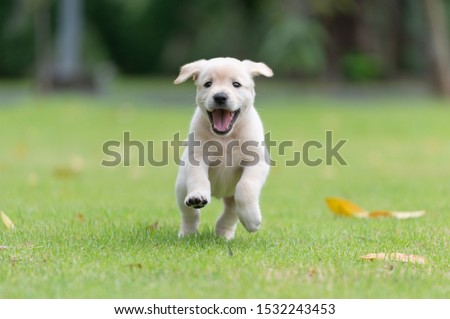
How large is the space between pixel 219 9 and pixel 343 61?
572 centimetres

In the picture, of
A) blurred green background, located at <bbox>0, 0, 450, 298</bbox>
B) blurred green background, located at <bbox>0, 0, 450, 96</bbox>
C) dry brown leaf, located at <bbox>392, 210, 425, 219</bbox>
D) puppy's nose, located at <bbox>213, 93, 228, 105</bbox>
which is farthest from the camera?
blurred green background, located at <bbox>0, 0, 450, 96</bbox>

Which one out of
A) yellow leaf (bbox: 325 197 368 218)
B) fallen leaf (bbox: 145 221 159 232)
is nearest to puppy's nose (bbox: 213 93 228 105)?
fallen leaf (bbox: 145 221 159 232)

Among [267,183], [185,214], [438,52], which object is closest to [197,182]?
[185,214]

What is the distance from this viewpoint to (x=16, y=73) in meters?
34.4

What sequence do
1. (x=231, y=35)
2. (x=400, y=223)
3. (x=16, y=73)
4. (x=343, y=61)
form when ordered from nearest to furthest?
(x=400, y=223), (x=343, y=61), (x=231, y=35), (x=16, y=73)

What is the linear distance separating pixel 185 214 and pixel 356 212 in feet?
5.50

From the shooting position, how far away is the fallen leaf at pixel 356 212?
Answer: 20.9ft

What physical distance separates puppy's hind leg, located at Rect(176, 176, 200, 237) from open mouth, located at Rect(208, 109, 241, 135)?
0.45 meters

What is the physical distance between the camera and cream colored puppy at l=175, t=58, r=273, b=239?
497 cm

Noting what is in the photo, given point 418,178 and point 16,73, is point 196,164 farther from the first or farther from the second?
point 16,73

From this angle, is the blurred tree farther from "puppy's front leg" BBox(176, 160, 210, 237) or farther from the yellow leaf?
"puppy's front leg" BBox(176, 160, 210, 237)

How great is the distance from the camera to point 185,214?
540 cm

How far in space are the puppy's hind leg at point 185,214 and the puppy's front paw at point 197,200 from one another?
1.51ft

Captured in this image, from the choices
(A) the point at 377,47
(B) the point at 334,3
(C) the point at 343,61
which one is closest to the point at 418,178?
(B) the point at 334,3
